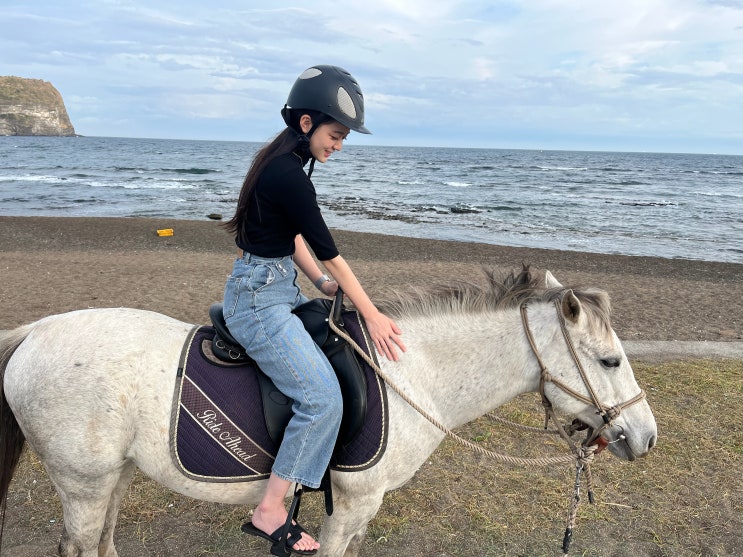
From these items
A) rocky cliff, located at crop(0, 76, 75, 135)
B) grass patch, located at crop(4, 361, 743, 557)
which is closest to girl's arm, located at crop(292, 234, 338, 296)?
grass patch, located at crop(4, 361, 743, 557)

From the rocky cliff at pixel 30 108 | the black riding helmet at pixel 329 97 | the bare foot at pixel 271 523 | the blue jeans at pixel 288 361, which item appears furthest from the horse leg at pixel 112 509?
the rocky cliff at pixel 30 108

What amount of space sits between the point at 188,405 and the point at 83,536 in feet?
2.90

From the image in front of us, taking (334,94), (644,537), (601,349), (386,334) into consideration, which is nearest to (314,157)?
(334,94)

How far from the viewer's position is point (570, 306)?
253 cm

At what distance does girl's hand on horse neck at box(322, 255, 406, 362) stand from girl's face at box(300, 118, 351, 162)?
536 mm

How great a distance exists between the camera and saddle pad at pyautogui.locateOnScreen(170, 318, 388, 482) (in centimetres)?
255

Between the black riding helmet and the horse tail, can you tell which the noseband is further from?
the horse tail

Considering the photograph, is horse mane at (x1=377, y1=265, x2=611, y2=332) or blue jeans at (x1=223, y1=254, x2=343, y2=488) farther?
horse mane at (x1=377, y1=265, x2=611, y2=332)

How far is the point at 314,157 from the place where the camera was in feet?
8.71

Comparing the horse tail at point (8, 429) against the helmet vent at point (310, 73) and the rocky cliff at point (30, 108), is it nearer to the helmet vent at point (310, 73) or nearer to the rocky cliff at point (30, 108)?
the helmet vent at point (310, 73)

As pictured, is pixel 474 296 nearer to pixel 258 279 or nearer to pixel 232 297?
pixel 258 279

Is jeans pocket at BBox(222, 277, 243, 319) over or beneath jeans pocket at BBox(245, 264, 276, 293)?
beneath

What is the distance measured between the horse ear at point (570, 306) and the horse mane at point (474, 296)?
0.16 metres

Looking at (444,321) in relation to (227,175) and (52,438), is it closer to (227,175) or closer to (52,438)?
(52,438)
